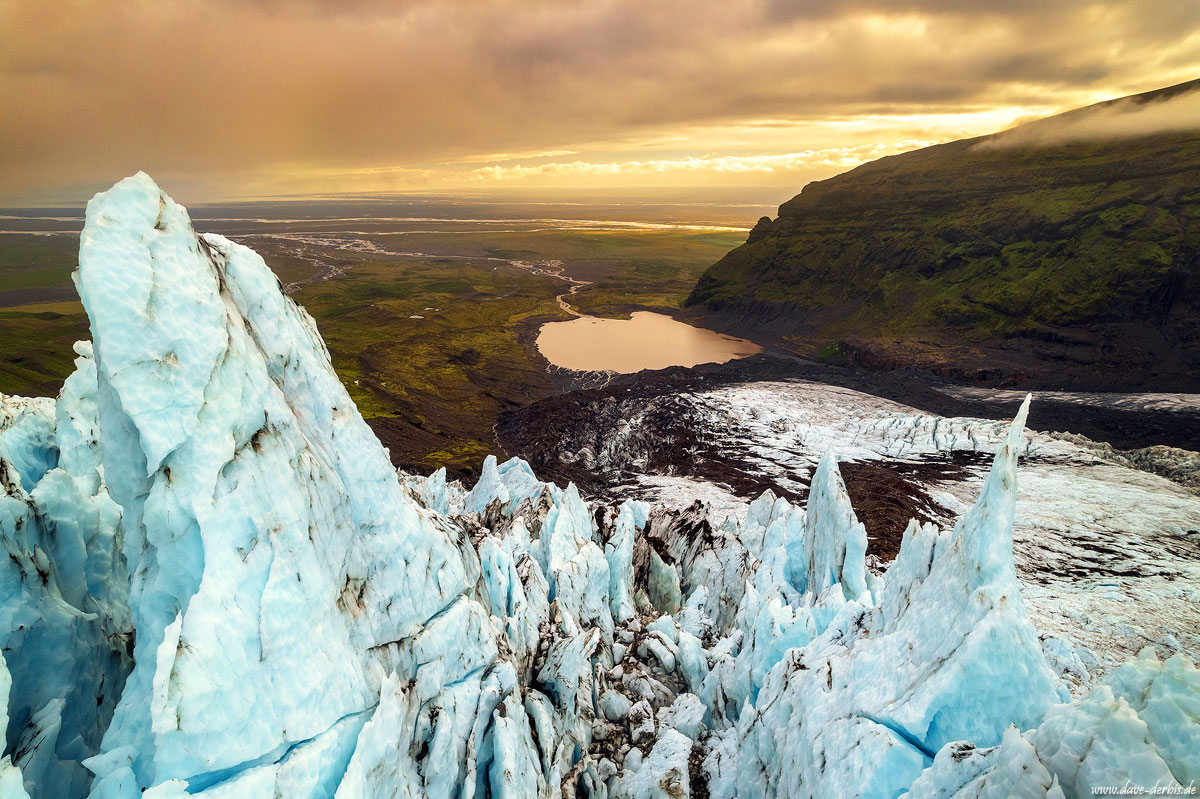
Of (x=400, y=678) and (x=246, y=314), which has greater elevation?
(x=246, y=314)

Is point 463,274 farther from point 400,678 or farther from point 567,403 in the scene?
point 400,678

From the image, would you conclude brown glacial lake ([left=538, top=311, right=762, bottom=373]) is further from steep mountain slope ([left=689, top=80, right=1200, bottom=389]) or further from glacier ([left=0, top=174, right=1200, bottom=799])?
glacier ([left=0, top=174, right=1200, bottom=799])

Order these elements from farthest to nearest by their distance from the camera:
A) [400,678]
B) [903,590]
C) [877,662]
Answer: [903,590], [877,662], [400,678]

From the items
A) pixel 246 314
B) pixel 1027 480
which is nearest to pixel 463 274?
pixel 1027 480

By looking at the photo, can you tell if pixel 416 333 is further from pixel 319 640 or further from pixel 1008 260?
pixel 1008 260

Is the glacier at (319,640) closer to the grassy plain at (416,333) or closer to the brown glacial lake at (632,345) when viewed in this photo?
the grassy plain at (416,333)

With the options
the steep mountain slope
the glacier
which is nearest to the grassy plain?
the steep mountain slope

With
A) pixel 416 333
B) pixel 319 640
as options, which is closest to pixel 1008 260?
pixel 416 333
